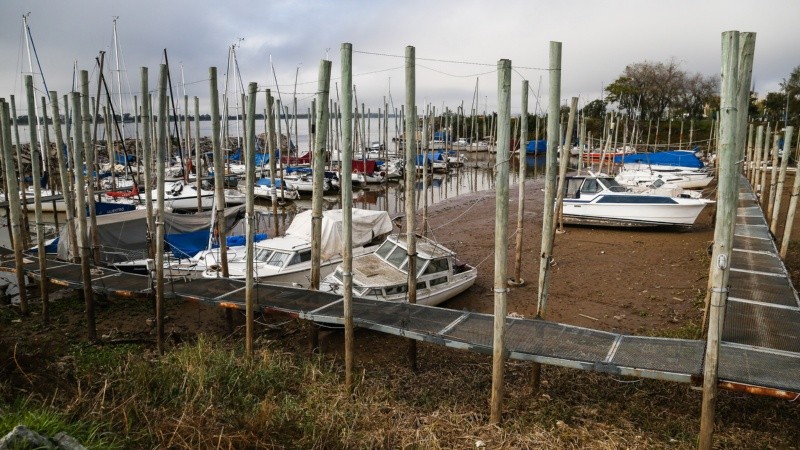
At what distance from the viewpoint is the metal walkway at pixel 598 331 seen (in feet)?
22.8

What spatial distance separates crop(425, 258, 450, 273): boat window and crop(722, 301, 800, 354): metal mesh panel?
20.4 feet

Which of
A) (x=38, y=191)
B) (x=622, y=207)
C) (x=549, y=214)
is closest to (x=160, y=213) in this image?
(x=38, y=191)

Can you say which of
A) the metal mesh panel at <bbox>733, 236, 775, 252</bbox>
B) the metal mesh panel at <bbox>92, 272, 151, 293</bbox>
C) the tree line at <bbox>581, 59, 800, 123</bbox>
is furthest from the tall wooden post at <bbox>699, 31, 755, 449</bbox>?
the tree line at <bbox>581, 59, 800, 123</bbox>

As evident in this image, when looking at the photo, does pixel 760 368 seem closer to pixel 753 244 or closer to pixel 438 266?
pixel 438 266

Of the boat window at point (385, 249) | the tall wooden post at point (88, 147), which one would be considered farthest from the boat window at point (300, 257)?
the tall wooden post at point (88, 147)

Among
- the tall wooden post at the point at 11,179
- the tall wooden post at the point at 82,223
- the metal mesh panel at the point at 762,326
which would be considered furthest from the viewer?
the tall wooden post at the point at 11,179

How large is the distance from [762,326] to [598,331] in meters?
2.81

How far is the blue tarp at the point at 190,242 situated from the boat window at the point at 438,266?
6083mm

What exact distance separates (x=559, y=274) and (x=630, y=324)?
13.8ft

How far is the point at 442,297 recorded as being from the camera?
13.1m

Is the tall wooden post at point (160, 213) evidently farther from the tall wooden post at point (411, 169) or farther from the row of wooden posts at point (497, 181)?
the tall wooden post at point (411, 169)

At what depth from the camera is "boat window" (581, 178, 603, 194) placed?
2350 cm

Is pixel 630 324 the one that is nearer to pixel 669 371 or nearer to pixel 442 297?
pixel 442 297

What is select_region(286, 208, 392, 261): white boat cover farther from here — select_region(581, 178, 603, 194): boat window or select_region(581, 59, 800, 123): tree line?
select_region(581, 59, 800, 123): tree line
